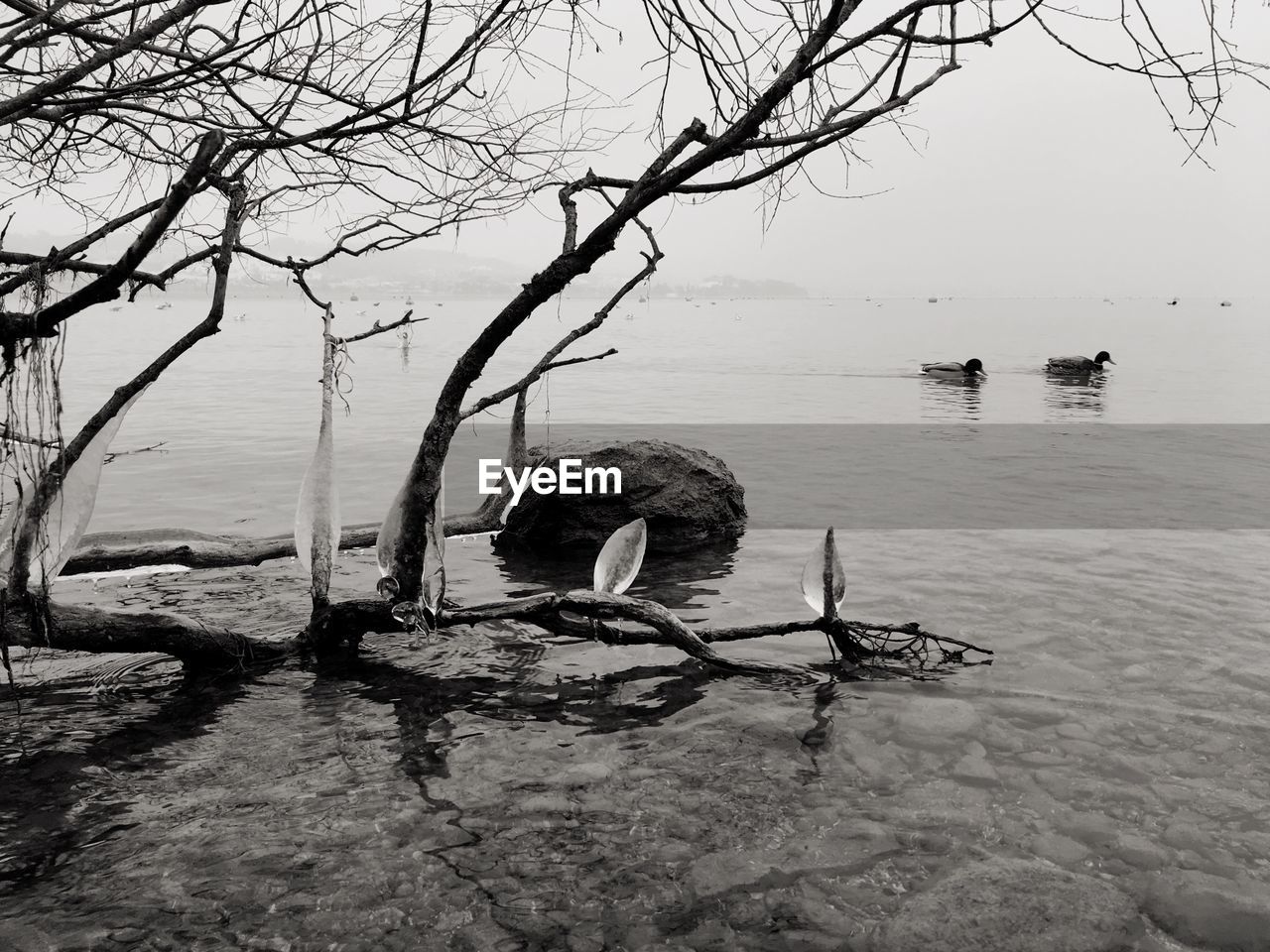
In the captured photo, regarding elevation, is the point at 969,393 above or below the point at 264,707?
above

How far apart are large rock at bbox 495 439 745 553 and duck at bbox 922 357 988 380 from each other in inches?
1023

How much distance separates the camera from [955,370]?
35.6 metres

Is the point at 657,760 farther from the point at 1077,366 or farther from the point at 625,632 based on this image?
the point at 1077,366

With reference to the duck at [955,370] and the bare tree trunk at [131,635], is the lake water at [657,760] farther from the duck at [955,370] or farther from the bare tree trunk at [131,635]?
the duck at [955,370]

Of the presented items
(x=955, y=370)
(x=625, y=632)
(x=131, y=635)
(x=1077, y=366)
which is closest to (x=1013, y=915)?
(x=625, y=632)

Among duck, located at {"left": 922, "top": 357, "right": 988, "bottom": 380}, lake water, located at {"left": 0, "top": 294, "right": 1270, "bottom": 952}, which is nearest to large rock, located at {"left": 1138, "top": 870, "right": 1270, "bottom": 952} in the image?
lake water, located at {"left": 0, "top": 294, "right": 1270, "bottom": 952}

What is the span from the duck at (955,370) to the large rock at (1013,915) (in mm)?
32181

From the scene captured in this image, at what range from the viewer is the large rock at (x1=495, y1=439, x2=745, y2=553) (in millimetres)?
10656

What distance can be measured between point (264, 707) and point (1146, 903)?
4783 mm

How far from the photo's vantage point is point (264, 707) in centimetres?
592

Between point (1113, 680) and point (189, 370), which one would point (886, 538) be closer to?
point (1113, 680)

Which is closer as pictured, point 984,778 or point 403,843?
point 403,843

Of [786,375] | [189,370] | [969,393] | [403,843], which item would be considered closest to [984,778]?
[403,843]

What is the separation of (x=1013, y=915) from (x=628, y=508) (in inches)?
280
